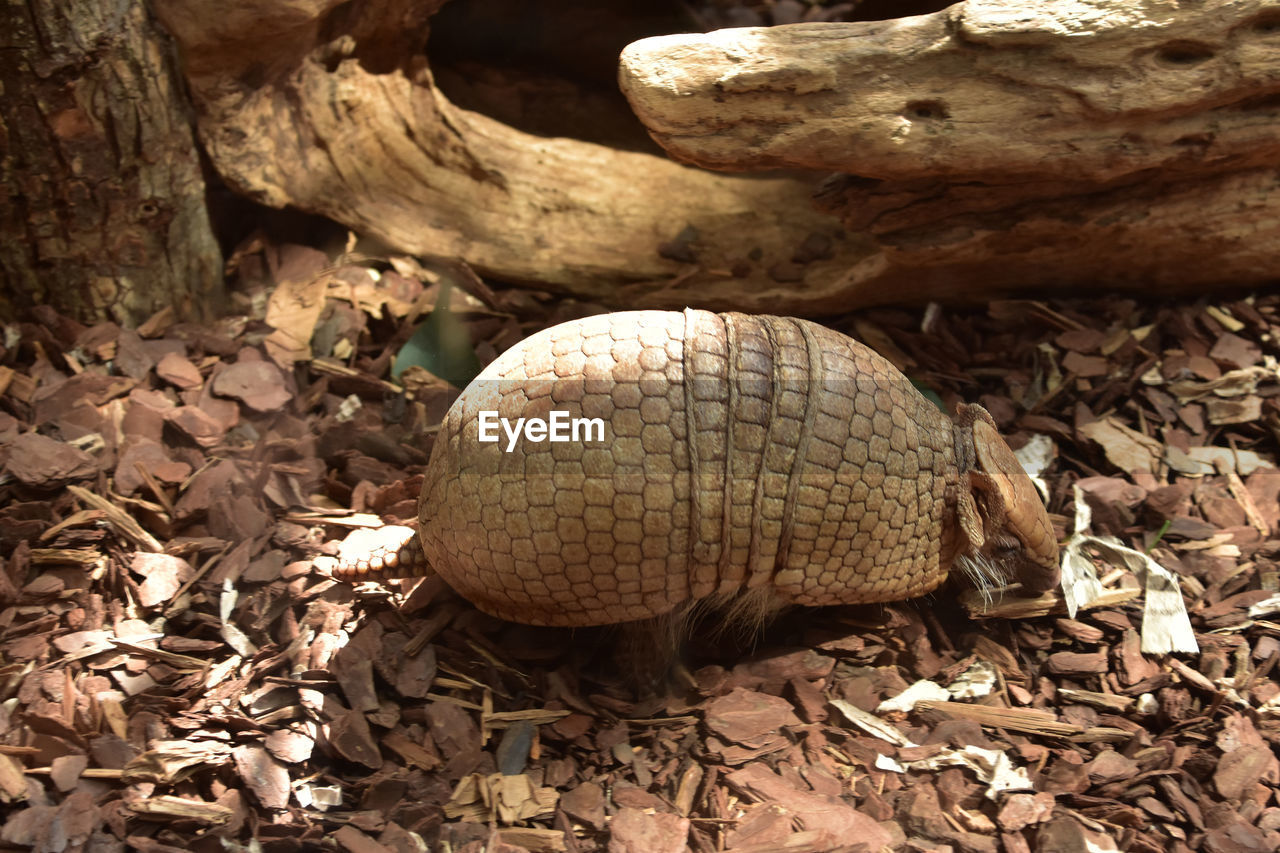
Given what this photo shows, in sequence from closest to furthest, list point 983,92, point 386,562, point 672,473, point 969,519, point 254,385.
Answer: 1. point 672,473
2. point 969,519
3. point 386,562
4. point 983,92
5. point 254,385

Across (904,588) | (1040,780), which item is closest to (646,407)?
(904,588)

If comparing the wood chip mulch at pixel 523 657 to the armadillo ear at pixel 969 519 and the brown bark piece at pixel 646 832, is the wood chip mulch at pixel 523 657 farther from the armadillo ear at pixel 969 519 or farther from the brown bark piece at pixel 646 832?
the armadillo ear at pixel 969 519

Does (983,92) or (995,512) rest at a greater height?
(983,92)

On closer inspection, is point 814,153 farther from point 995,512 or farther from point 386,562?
point 386,562

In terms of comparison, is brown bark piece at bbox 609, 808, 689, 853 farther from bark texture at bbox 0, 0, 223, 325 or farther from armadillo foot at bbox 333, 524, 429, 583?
bark texture at bbox 0, 0, 223, 325

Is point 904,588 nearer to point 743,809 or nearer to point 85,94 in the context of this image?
point 743,809

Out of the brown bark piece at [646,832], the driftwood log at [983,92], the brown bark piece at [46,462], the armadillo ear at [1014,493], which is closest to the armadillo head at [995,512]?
the armadillo ear at [1014,493]

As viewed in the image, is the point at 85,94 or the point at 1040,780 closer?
the point at 1040,780

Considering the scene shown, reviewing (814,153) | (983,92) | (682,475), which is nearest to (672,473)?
(682,475)
